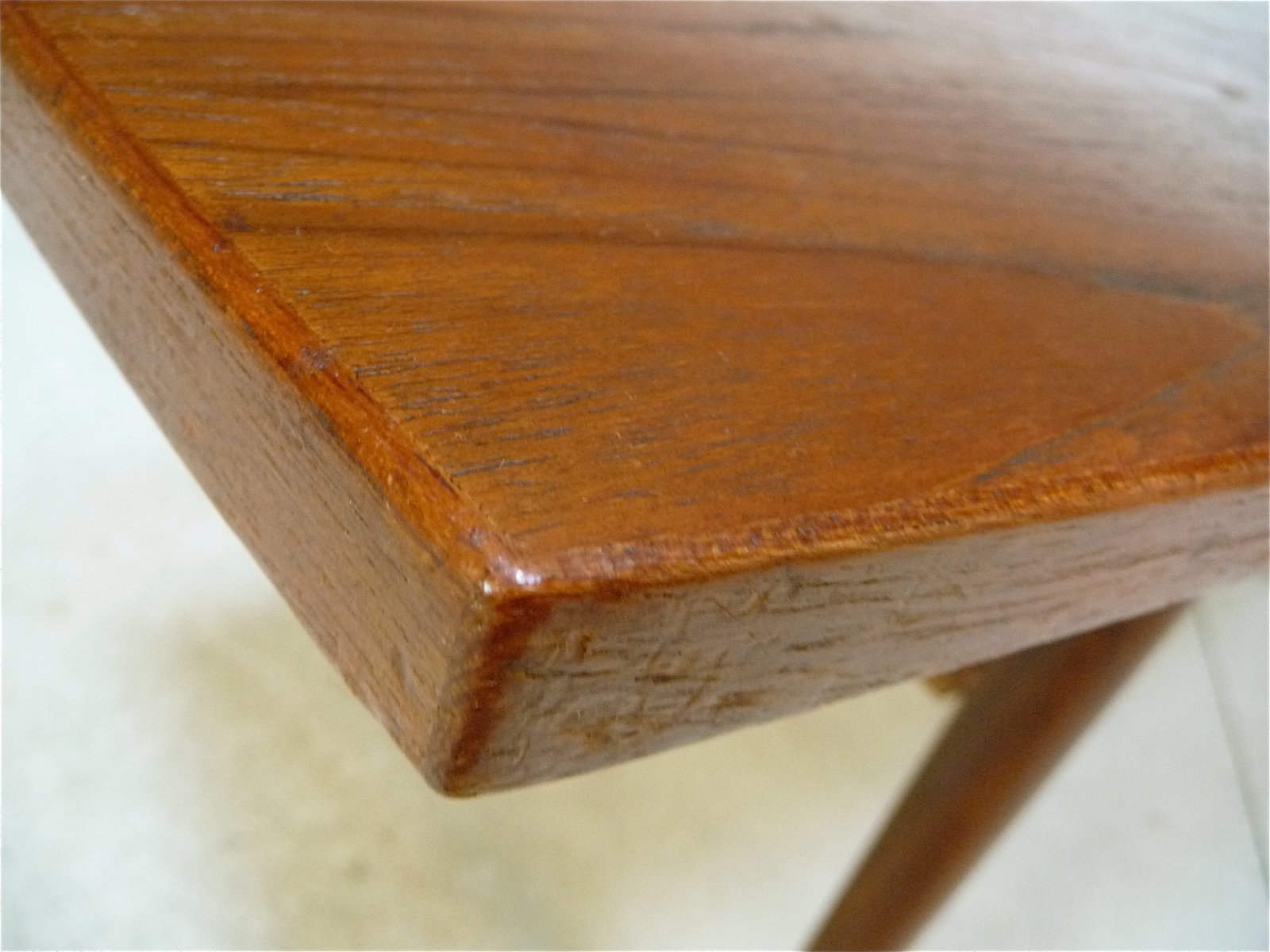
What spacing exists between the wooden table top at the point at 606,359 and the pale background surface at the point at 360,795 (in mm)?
394

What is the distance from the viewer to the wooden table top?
154 mm

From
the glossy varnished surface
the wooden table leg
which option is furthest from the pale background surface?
the glossy varnished surface

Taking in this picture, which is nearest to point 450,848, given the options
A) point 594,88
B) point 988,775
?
point 988,775

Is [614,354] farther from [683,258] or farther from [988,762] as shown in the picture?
[988,762]

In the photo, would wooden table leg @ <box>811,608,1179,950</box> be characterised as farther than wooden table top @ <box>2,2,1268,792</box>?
Yes

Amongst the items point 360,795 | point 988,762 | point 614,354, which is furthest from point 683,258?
point 360,795

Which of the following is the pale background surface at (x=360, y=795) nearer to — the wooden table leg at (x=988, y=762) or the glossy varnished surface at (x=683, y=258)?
the wooden table leg at (x=988, y=762)

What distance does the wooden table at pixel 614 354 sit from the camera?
0.51 ft

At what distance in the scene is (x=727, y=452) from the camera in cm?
17

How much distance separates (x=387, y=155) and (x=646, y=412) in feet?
0.28

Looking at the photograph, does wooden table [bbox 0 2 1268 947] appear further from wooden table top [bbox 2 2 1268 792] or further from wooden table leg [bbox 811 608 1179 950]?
wooden table leg [bbox 811 608 1179 950]

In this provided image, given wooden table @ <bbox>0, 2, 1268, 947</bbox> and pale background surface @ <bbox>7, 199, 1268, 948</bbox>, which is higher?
wooden table @ <bbox>0, 2, 1268, 947</bbox>

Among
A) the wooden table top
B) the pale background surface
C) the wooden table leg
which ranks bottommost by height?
the pale background surface

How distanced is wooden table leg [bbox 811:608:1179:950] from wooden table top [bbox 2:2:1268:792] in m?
0.20
